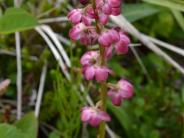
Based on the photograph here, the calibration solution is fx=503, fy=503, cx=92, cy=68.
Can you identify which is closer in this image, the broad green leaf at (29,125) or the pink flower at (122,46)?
the pink flower at (122,46)

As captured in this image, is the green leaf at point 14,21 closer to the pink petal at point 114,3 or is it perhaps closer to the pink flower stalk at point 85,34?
the pink flower stalk at point 85,34

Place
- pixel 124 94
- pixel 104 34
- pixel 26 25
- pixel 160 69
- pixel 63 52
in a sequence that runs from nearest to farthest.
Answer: pixel 104 34, pixel 124 94, pixel 26 25, pixel 63 52, pixel 160 69

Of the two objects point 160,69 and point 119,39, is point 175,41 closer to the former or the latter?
point 160,69

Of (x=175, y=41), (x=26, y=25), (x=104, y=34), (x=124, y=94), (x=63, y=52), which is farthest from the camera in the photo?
(x=175, y=41)

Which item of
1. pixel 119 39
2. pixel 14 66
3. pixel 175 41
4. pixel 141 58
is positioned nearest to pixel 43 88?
pixel 14 66

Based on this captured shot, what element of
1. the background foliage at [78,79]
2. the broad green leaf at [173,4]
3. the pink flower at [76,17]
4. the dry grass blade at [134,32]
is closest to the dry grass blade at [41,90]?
the background foliage at [78,79]

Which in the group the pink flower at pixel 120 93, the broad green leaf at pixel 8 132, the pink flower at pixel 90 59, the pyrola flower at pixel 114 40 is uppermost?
the pyrola flower at pixel 114 40

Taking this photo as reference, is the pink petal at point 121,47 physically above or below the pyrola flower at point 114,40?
below

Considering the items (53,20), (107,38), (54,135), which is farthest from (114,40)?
(53,20)
